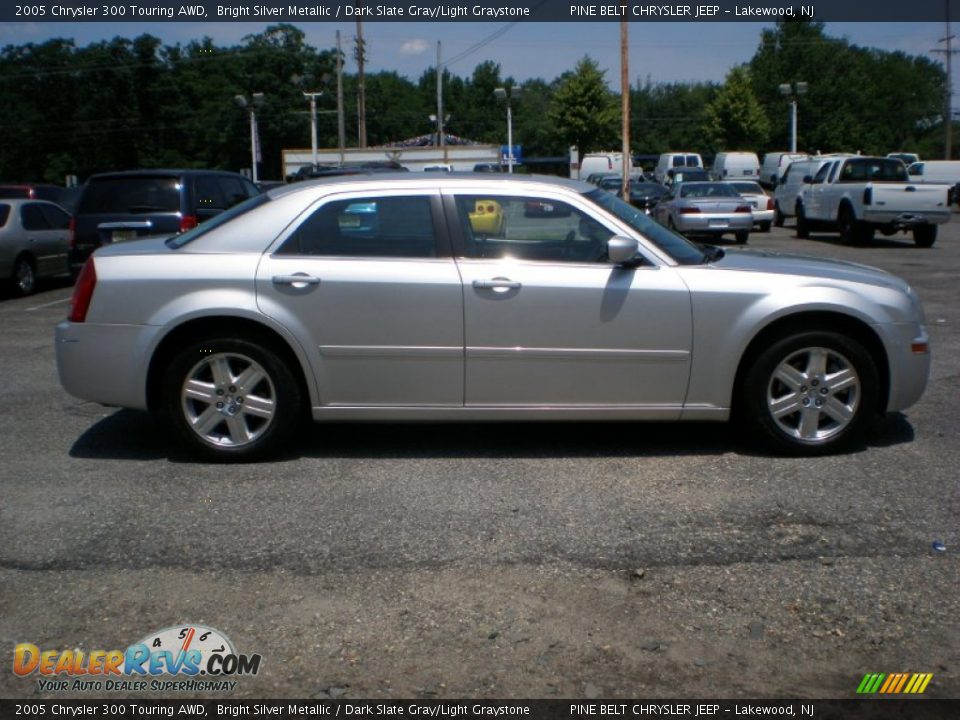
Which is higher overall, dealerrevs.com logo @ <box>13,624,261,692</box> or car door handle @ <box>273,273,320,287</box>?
car door handle @ <box>273,273,320,287</box>

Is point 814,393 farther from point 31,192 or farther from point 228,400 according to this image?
point 31,192

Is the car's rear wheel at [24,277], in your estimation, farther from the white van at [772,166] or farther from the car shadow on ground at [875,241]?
the white van at [772,166]

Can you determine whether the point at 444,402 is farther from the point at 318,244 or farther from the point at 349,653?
the point at 349,653

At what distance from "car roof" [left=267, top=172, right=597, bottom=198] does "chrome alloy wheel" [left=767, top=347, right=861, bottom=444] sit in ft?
5.23

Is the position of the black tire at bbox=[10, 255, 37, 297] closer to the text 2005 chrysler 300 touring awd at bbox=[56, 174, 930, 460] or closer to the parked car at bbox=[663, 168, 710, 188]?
the text 2005 chrysler 300 touring awd at bbox=[56, 174, 930, 460]

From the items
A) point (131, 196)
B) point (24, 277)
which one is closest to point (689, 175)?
point (24, 277)

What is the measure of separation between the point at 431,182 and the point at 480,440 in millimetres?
1584

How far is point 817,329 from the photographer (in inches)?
236

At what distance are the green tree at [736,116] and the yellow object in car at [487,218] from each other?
68.0 metres

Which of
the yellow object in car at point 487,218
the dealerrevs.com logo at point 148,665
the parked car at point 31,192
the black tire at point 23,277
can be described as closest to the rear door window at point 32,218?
the black tire at point 23,277

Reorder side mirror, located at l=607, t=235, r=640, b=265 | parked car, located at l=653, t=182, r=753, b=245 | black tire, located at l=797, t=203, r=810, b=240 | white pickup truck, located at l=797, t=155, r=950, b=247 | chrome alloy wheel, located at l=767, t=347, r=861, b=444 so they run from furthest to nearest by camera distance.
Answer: black tire, located at l=797, t=203, r=810, b=240
parked car, located at l=653, t=182, r=753, b=245
white pickup truck, located at l=797, t=155, r=950, b=247
chrome alloy wheel, located at l=767, t=347, r=861, b=444
side mirror, located at l=607, t=235, r=640, b=265

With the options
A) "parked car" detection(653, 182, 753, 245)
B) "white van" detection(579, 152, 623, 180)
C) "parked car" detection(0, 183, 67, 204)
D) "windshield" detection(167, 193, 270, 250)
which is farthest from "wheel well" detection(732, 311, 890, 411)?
"white van" detection(579, 152, 623, 180)

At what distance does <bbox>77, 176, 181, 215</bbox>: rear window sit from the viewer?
1372 centimetres

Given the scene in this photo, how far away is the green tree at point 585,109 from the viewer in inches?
2653
